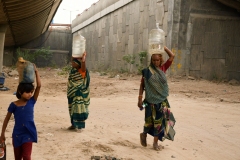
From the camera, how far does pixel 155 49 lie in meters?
4.68

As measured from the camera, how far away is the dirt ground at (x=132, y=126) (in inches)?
173

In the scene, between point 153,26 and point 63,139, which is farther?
point 153,26

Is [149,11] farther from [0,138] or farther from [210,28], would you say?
[0,138]

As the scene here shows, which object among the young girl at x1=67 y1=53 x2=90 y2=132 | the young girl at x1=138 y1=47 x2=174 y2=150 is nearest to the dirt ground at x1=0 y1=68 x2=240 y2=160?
the young girl at x1=67 y1=53 x2=90 y2=132

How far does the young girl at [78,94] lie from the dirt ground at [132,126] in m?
0.21

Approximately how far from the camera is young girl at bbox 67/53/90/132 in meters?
5.27

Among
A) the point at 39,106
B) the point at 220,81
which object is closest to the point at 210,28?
the point at 220,81

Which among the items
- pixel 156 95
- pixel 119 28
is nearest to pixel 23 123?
pixel 156 95

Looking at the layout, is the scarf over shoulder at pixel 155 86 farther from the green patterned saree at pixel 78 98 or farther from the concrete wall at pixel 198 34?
the concrete wall at pixel 198 34

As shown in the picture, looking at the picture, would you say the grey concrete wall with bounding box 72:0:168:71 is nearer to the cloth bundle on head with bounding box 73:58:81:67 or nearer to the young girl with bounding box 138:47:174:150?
the cloth bundle on head with bounding box 73:58:81:67

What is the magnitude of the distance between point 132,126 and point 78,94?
1433 millimetres

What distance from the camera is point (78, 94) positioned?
208 inches

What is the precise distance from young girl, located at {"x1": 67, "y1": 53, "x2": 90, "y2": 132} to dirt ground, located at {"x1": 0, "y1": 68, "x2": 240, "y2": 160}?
21cm

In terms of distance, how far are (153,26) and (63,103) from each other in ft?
19.0
